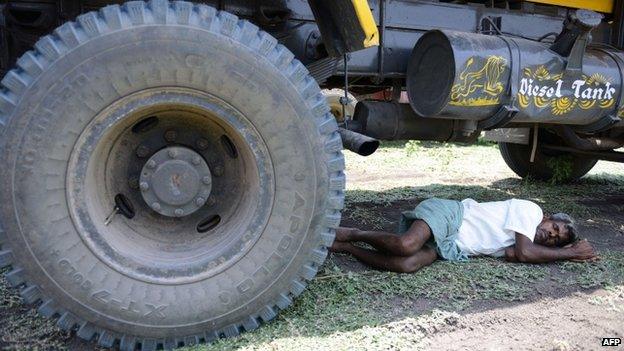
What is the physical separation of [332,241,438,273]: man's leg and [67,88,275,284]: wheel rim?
1.17 metres

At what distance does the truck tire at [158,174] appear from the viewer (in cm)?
205

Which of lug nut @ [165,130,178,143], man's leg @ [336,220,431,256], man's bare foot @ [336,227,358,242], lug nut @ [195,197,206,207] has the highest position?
lug nut @ [165,130,178,143]

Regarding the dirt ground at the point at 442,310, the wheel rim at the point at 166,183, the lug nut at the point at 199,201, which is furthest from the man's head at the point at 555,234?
the lug nut at the point at 199,201

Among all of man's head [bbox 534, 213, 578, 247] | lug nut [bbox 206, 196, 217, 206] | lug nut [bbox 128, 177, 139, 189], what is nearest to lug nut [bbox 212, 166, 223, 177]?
lug nut [bbox 206, 196, 217, 206]

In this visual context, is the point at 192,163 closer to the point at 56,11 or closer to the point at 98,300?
the point at 98,300

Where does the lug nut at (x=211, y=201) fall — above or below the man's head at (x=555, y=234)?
above

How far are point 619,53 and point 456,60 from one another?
5.05ft

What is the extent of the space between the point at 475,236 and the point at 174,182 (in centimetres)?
217

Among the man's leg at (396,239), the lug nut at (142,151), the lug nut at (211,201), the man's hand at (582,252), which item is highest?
the lug nut at (142,151)

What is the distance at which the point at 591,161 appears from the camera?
6324 mm

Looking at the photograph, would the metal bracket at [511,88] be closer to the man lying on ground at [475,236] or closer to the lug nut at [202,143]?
the man lying on ground at [475,236]

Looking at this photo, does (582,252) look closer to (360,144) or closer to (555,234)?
(555,234)

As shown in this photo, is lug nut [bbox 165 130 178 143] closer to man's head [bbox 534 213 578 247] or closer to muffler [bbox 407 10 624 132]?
muffler [bbox 407 10 624 132]

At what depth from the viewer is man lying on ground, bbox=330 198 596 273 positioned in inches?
135
